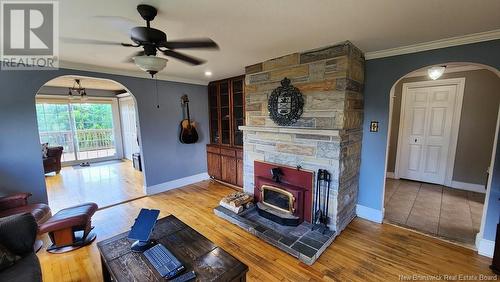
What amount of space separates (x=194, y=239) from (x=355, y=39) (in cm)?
261

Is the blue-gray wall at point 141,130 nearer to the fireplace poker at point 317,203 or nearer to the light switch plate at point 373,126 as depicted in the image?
the fireplace poker at point 317,203

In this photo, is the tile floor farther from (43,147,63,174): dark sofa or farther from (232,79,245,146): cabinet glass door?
(43,147,63,174): dark sofa

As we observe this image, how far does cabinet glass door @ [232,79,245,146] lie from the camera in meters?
4.20

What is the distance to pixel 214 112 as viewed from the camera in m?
4.84

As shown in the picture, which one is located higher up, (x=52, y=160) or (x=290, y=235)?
(x=52, y=160)

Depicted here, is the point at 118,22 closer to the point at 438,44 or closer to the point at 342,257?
the point at 342,257

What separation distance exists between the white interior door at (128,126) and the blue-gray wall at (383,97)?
6.26m

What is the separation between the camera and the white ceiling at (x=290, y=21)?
1.54m

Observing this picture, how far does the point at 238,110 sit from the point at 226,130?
0.59 meters

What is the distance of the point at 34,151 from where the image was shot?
284 cm

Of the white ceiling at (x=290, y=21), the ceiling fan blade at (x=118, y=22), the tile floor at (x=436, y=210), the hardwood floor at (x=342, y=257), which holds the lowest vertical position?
the hardwood floor at (x=342, y=257)

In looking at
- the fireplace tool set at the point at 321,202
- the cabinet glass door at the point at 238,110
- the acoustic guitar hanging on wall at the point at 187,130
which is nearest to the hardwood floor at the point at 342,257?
the fireplace tool set at the point at 321,202

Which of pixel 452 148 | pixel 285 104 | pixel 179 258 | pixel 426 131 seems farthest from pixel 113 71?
pixel 452 148
